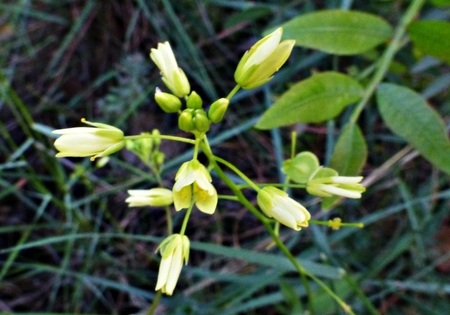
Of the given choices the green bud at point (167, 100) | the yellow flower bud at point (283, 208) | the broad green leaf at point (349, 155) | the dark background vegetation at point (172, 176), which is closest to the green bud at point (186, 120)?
the green bud at point (167, 100)

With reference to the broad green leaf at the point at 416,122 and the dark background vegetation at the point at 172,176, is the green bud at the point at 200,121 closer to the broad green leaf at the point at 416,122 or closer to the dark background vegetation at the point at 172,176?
the broad green leaf at the point at 416,122

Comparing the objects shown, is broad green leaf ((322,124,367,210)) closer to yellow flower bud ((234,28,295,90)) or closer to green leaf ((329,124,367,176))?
green leaf ((329,124,367,176))

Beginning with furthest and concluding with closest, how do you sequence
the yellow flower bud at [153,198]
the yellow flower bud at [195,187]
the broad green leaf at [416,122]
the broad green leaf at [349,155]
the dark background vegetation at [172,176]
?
the dark background vegetation at [172,176], the broad green leaf at [349,155], the broad green leaf at [416,122], the yellow flower bud at [153,198], the yellow flower bud at [195,187]

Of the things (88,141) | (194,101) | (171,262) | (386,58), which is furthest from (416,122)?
(88,141)

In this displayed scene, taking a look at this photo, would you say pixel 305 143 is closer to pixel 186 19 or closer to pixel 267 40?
pixel 186 19

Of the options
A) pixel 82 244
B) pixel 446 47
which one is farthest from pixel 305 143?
pixel 82 244

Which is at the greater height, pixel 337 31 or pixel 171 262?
pixel 337 31

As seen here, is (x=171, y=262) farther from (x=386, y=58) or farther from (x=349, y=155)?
(x=386, y=58)
